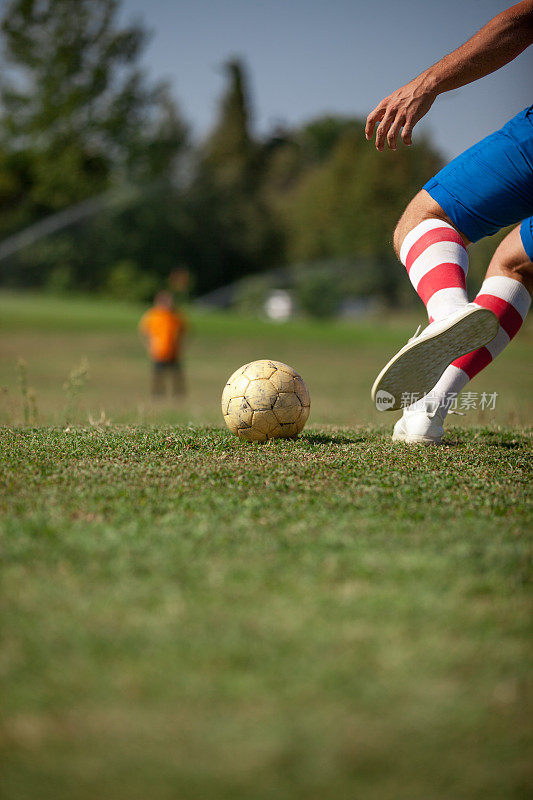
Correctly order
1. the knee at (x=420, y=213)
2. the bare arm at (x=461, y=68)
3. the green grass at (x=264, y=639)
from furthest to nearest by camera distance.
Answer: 1. the knee at (x=420, y=213)
2. the bare arm at (x=461, y=68)
3. the green grass at (x=264, y=639)

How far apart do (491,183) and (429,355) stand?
0.95 metres

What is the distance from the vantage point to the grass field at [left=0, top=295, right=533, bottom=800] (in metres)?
1.56

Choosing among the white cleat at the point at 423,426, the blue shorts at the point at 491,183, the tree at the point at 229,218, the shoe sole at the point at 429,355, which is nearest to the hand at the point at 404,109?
the blue shorts at the point at 491,183

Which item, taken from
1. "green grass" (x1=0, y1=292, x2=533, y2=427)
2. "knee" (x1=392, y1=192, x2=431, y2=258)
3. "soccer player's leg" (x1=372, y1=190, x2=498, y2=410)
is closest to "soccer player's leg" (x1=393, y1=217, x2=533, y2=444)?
"soccer player's leg" (x1=372, y1=190, x2=498, y2=410)

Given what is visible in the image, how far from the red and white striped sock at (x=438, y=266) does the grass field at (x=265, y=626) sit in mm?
833

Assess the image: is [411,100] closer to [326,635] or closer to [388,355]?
[326,635]

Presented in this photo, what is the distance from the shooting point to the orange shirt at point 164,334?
51.3 ft

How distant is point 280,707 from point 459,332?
2349 millimetres

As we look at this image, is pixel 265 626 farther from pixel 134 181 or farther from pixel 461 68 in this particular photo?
pixel 134 181

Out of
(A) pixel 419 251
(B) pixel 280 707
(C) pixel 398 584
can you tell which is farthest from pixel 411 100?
(B) pixel 280 707

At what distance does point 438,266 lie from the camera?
12.9 feet

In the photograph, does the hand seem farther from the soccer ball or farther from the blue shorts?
the soccer ball

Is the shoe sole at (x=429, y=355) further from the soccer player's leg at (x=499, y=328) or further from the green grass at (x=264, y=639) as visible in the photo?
the green grass at (x=264, y=639)

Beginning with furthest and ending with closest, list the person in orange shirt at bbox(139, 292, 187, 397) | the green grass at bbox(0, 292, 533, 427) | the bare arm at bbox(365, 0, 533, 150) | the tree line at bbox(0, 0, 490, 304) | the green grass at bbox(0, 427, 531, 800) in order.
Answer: the tree line at bbox(0, 0, 490, 304) < the person in orange shirt at bbox(139, 292, 187, 397) < the green grass at bbox(0, 292, 533, 427) < the bare arm at bbox(365, 0, 533, 150) < the green grass at bbox(0, 427, 531, 800)
